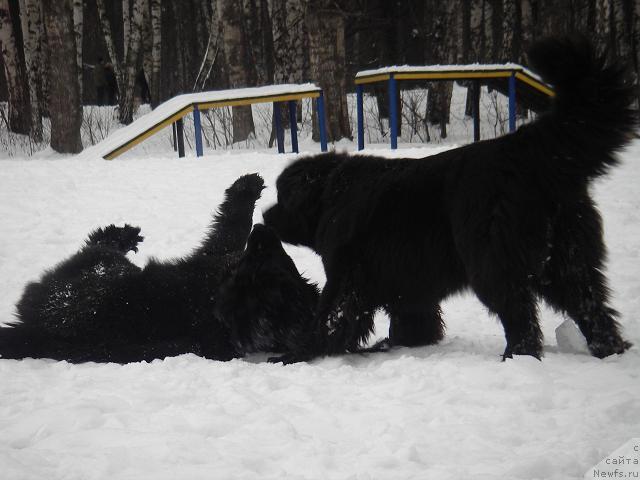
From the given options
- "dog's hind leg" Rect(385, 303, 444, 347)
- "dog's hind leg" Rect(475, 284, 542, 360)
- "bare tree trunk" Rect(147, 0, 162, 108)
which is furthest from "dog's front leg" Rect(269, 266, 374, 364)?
"bare tree trunk" Rect(147, 0, 162, 108)

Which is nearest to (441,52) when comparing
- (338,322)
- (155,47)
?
(155,47)

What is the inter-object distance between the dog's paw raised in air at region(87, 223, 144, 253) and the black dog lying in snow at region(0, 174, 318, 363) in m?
Answer: 0.64

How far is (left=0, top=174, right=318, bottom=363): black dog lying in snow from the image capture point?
334cm

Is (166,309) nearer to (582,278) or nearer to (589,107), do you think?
(582,278)

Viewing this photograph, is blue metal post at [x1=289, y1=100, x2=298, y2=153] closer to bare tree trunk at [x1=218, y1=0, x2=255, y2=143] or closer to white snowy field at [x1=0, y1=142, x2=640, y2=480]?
bare tree trunk at [x1=218, y1=0, x2=255, y2=143]

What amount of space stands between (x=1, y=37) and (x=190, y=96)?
936 centimetres

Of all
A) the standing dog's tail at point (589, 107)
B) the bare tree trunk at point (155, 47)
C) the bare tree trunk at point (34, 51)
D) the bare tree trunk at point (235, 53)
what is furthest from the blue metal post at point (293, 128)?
the bare tree trunk at point (155, 47)

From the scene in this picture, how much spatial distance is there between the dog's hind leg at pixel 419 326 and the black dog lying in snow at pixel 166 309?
54 cm

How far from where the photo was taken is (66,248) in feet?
18.6

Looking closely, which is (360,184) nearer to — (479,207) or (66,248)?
(479,207)

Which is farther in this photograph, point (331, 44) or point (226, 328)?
point (331, 44)

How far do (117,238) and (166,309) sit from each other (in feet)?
4.08

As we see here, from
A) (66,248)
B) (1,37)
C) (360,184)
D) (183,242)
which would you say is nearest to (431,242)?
(360,184)

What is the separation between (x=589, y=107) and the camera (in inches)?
108
